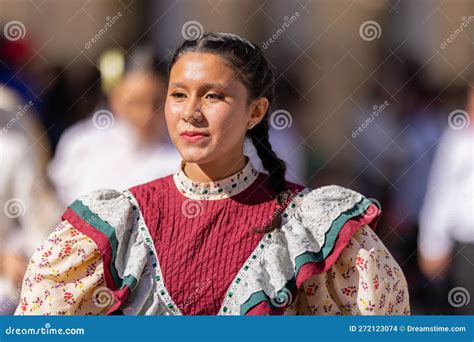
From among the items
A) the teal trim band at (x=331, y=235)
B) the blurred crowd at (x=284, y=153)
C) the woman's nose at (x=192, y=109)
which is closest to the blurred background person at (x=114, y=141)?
the blurred crowd at (x=284, y=153)

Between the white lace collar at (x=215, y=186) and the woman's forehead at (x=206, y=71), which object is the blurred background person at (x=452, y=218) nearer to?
the white lace collar at (x=215, y=186)

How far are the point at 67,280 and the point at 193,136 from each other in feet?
1.50

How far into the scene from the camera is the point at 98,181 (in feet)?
8.90

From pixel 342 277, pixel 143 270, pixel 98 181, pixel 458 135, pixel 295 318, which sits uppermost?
pixel 458 135

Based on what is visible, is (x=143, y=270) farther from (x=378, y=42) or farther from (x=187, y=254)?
(x=378, y=42)

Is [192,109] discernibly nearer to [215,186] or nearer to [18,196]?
[215,186]

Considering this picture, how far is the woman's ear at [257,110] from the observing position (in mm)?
2127

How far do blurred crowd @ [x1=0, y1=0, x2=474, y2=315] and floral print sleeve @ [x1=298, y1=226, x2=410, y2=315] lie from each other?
0.62m

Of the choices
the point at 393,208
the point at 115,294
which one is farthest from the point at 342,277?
the point at 393,208

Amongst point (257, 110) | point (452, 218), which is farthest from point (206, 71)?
point (452, 218)

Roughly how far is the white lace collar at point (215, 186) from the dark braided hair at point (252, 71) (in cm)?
8

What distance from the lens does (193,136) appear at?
6.64 feet

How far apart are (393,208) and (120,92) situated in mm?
978

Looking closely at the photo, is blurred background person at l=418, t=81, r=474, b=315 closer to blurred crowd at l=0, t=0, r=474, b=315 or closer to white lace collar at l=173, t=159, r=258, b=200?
blurred crowd at l=0, t=0, r=474, b=315
